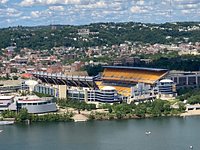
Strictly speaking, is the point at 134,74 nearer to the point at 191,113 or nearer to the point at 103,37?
the point at 191,113

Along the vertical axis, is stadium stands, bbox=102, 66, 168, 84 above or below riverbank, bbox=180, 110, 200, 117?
above

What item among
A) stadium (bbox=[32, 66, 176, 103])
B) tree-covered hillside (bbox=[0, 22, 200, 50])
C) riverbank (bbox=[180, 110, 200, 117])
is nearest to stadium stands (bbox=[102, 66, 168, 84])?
stadium (bbox=[32, 66, 176, 103])

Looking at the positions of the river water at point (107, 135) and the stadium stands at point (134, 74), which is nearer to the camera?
the river water at point (107, 135)

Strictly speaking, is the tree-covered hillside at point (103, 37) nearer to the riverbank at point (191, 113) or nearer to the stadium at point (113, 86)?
the stadium at point (113, 86)

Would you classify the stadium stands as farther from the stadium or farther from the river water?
the river water

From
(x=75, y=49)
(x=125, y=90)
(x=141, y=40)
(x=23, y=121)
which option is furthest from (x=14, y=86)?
(x=141, y=40)

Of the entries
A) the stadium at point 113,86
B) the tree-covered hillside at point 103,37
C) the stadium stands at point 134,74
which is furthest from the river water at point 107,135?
the tree-covered hillside at point 103,37
